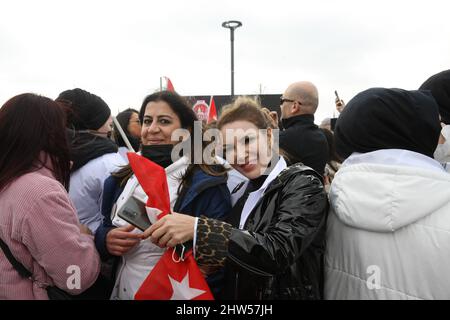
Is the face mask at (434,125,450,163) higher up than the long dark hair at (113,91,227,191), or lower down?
lower down

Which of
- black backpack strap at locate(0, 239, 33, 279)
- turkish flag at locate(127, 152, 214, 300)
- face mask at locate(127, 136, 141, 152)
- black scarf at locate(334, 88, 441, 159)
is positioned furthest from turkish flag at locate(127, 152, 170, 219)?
face mask at locate(127, 136, 141, 152)

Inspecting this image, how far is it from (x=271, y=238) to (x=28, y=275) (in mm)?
1063

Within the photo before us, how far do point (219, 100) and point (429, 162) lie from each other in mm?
9066

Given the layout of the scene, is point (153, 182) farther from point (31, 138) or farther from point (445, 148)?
point (445, 148)

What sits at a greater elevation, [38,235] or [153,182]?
[153,182]

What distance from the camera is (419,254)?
1235 millimetres

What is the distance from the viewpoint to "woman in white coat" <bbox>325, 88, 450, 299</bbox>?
1.22 metres

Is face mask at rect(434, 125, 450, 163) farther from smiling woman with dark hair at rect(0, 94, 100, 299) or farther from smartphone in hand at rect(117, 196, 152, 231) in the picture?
smiling woman with dark hair at rect(0, 94, 100, 299)

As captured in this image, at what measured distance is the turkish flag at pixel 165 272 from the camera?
61.1 inches

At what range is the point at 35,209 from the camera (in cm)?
151

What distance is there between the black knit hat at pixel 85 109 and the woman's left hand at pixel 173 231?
1692mm

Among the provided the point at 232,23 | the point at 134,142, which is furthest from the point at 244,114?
the point at 232,23

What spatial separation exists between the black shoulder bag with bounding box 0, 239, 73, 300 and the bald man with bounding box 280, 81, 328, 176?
6.81ft

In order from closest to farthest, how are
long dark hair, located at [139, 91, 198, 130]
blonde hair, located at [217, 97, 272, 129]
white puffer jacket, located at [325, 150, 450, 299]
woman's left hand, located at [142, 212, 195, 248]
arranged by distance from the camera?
1. white puffer jacket, located at [325, 150, 450, 299]
2. woman's left hand, located at [142, 212, 195, 248]
3. blonde hair, located at [217, 97, 272, 129]
4. long dark hair, located at [139, 91, 198, 130]
